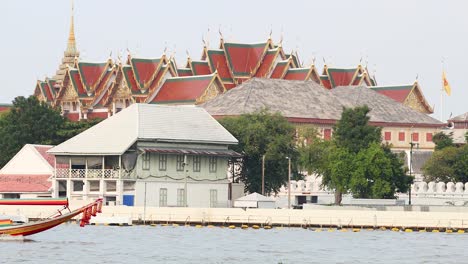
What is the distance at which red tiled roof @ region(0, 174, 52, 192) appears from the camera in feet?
371

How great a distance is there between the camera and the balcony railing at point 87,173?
107 metres

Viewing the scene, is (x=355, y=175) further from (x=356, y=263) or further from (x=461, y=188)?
(x=356, y=263)

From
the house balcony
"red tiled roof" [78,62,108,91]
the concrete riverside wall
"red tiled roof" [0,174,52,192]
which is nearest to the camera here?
the concrete riverside wall

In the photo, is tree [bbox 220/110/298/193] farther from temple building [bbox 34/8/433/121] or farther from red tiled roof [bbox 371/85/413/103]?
red tiled roof [bbox 371/85/413/103]

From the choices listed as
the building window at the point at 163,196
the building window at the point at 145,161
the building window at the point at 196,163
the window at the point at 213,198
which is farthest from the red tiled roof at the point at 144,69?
the building window at the point at 163,196

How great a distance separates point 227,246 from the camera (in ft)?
268

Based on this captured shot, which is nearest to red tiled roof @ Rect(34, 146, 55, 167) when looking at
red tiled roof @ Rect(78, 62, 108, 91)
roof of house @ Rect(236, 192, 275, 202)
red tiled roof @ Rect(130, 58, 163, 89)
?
roof of house @ Rect(236, 192, 275, 202)

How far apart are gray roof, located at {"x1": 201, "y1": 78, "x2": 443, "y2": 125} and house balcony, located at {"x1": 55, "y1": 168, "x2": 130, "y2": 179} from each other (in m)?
32.7

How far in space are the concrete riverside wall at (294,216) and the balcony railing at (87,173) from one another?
5500 mm

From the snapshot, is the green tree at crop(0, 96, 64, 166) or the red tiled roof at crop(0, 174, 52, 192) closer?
the red tiled roof at crop(0, 174, 52, 192)

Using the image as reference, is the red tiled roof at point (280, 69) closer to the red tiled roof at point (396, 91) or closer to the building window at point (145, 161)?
the red tiled roof at point (396, 91)

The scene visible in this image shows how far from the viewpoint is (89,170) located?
107750mm

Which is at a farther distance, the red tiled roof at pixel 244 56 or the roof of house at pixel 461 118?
the roof of house at pixel 461 118

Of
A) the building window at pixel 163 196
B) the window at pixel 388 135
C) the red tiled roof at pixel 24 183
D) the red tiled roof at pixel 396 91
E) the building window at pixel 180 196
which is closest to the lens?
the building window at pixel 163 196
